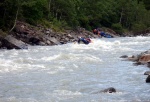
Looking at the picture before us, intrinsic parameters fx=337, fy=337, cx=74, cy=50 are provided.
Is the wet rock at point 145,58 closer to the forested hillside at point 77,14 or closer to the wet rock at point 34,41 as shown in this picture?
the wet rock at point 34,41

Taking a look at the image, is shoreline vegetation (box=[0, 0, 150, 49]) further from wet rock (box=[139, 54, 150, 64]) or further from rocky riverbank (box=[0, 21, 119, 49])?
wet rock (box=[139, 54, 150, 64])

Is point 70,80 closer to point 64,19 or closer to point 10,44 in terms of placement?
point 10,44

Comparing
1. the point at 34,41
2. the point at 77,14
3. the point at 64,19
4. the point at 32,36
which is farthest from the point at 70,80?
the point at 77,14

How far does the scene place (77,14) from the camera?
60.7m

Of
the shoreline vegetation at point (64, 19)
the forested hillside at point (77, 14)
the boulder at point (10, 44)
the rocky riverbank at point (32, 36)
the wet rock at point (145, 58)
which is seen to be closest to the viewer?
the wet rock at point (145, 58)

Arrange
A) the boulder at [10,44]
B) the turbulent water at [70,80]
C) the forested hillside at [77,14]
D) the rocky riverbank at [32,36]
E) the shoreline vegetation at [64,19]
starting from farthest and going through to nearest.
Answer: the forested hillside at [77,14] → the shoreline vegetation at [64,19] → the rocky riverbank at [32,36] → the boulder at [10,44] → the turbulent water at [70,80]

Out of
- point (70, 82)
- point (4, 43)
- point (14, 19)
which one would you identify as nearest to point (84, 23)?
point (14, 19)

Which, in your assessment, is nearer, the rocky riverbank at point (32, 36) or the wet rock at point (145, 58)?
the wet rock at point (145, 58)

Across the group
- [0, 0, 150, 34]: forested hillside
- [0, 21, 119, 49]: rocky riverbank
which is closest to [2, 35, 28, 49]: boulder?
[0, 21, 119, 49]: rocky riverbank

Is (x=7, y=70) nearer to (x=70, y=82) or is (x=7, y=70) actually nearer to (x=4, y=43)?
(x=70, y=82)

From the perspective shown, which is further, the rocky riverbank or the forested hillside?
the forested hillside

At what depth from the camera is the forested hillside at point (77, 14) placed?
115 feet

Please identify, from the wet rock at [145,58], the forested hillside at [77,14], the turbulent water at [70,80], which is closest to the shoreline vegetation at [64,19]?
the forested hillside at [77,14]

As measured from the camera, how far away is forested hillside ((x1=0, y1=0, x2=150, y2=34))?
1377 inches
